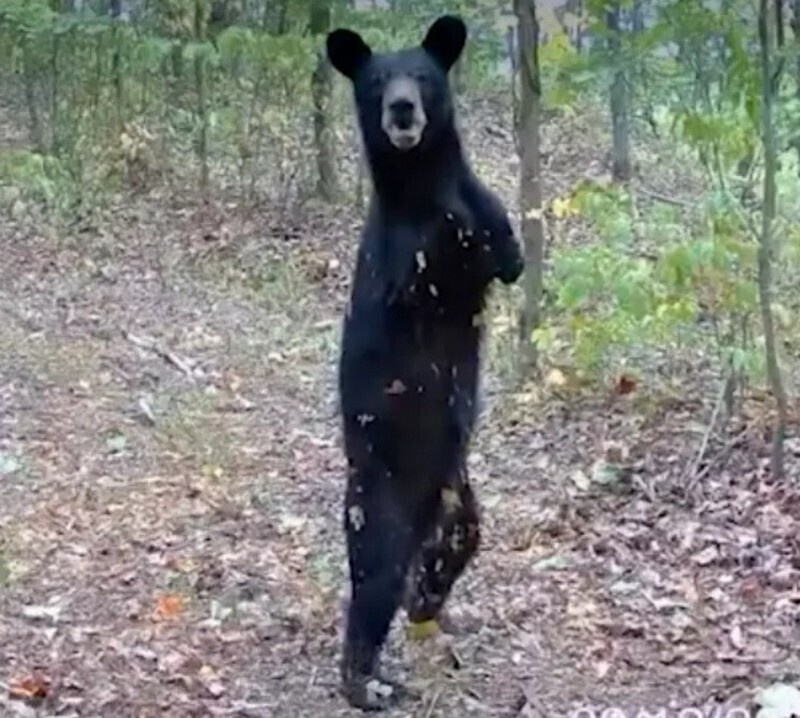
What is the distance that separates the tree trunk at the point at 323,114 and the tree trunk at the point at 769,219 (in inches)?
252

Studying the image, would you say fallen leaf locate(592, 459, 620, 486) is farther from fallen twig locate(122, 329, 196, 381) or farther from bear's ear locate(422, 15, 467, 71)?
fallen twig locate(122, 329, 196, 381)

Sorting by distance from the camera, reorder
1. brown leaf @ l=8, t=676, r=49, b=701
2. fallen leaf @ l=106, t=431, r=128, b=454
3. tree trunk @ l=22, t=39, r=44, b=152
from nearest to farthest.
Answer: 1. brown leaf @ l=8, t=676, r=49, b=701
2. fallen leaf @ l=106, t=431, r=128, b=454
3. tree trunk @ l=22, t=39, r=44, b=152

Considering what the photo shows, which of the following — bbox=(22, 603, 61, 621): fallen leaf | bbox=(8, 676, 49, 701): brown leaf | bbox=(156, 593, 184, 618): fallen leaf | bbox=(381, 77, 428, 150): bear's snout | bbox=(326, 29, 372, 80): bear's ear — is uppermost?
bbox=(326, 29, 372, 80): bear's ear

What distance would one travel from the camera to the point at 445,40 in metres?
4.36

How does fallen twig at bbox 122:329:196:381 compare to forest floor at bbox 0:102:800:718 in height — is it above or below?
above

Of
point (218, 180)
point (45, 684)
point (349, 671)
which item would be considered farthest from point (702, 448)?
point (218, 180)

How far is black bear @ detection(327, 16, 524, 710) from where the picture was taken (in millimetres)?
4129

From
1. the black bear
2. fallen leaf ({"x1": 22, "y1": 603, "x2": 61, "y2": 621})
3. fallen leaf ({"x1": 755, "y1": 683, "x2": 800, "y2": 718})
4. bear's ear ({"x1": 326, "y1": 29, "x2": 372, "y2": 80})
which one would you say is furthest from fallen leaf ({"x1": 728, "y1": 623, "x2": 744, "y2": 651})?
fallen leaf ({"x1": 22, "y1": 603, "x2": 61, "y2": 621})

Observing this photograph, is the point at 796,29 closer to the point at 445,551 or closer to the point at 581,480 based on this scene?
the point at 581,480

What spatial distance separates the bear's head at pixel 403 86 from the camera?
4.04m

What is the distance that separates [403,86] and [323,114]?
7.61 metres

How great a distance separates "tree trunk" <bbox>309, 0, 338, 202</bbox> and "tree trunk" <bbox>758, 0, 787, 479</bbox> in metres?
6.41

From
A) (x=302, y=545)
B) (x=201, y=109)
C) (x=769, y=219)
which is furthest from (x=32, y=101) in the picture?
(x=769, y=219)

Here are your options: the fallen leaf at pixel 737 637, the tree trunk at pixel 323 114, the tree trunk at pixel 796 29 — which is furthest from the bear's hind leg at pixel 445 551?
the tree trunk at pixel 323 114
